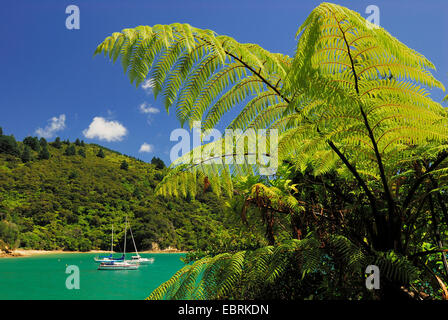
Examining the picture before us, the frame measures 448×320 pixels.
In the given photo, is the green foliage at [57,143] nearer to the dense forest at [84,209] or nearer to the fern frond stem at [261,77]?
the dense forest at [84,209]

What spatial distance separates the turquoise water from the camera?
793 inches

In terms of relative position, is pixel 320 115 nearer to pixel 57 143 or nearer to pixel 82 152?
pixel 82 152

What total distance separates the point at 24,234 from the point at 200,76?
50.0 meters

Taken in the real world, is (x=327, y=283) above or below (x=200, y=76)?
below

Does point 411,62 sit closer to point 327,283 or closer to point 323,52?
point 323,52

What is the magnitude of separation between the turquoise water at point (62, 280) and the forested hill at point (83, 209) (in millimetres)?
3922

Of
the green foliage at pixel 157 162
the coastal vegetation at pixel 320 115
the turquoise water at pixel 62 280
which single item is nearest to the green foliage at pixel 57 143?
the green foliage at pixel 157 162

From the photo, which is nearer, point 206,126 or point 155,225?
point 206,126

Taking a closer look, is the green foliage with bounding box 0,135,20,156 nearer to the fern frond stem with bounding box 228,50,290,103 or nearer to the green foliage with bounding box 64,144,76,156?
the green foliage with bounding box 64,144,76,156

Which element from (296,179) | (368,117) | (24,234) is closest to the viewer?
(368,117)

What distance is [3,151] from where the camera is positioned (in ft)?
Result: 176

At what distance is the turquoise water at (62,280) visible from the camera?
20.1 metres

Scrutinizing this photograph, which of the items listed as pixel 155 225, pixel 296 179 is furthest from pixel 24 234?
pixel 296 179
